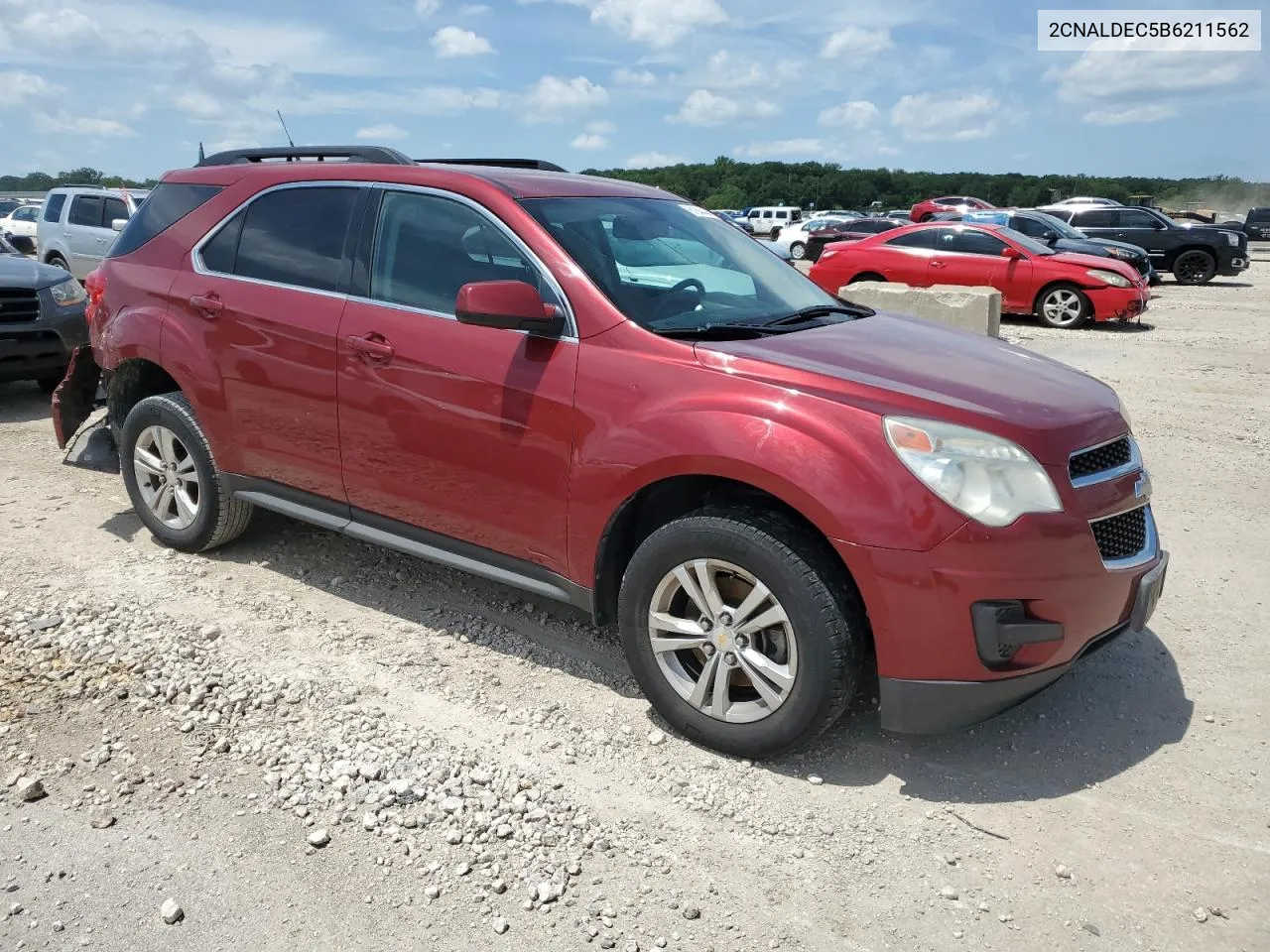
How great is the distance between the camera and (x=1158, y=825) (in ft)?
9.88

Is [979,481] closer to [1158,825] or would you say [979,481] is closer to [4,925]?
[1158,825]

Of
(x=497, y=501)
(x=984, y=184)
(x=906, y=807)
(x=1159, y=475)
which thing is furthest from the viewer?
(x=984, y=184)

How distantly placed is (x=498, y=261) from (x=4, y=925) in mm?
2497

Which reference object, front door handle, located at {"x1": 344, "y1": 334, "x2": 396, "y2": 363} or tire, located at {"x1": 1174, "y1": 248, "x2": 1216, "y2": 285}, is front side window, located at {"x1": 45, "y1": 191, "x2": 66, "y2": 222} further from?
tire, located at {"x1": 1174, "y1": 248, "x2": 1216, "y2": 285}

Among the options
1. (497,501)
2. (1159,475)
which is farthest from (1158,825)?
(1159,475)

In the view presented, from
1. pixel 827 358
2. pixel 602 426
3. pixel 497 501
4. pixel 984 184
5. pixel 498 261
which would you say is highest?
pixel 984 184

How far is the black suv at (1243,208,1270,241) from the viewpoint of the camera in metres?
36.5

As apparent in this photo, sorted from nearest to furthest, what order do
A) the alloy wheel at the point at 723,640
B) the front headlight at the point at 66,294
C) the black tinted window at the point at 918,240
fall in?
the alloy wheel at the point at 723,640 → the front headlight at the point at 66,294 → the black tinted window at the point at 918,240

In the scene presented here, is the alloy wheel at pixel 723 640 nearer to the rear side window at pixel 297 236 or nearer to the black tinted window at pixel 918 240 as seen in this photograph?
the rear side window at pixel 297 236

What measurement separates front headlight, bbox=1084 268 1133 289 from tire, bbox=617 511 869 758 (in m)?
12.7

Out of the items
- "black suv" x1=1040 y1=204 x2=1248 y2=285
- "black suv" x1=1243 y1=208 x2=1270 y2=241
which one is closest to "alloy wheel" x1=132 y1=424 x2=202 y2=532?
"black suv" x1=1040 y1=204 x2=1248 y2=285

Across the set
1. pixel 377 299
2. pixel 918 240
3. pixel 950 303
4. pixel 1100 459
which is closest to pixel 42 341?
pixel 377 299

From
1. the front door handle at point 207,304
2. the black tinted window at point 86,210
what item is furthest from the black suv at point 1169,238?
the front door handle at point 207,304

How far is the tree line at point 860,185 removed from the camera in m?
81.2
